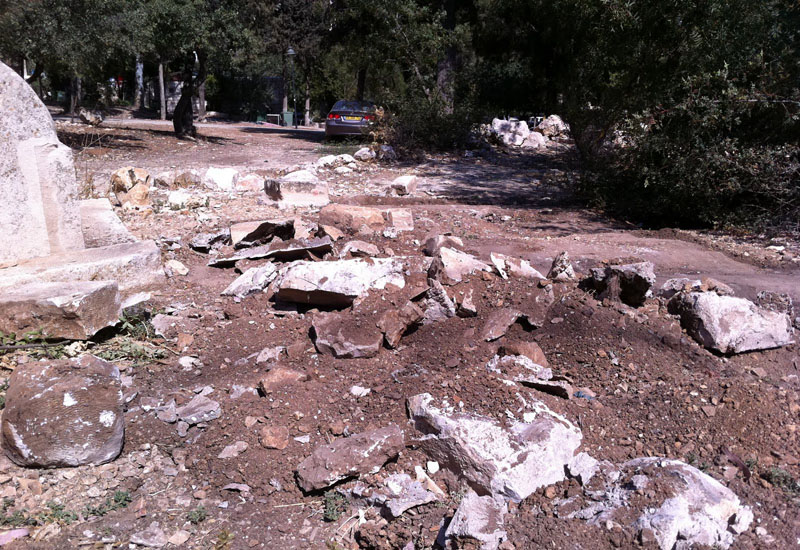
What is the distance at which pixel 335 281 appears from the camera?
187 inches

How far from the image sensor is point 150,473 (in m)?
3.19

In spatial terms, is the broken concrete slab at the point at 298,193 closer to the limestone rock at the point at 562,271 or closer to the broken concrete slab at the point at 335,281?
the broken concrete slab at the point at 335,281

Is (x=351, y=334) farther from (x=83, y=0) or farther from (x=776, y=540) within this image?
(x=83, y=0)

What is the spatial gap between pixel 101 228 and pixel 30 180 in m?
1.03

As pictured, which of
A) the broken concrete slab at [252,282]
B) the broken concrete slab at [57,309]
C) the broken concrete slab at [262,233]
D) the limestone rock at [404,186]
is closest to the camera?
the broken concrete slab at [57,309]

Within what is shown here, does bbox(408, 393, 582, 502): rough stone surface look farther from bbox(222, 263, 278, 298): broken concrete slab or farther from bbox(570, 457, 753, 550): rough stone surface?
bbox(222, 263, 278, 298): broken concrete slab

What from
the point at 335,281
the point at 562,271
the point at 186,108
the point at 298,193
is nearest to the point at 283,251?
the point at 335,281

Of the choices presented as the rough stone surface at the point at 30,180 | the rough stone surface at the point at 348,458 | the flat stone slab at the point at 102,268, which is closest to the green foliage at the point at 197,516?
the rough stone surface at the point at 348,458

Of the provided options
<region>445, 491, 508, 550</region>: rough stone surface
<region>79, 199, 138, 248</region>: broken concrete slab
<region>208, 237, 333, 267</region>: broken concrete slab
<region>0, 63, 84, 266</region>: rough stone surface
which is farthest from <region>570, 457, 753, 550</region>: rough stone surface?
<region>79, 199, 138, 248</region>: broken concrete slab

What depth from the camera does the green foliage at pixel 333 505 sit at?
9.49 ft

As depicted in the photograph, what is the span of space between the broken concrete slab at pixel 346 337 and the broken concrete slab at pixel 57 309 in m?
1.41

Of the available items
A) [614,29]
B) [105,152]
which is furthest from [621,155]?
[105,152]

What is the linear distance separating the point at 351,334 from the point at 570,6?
32.1 feet

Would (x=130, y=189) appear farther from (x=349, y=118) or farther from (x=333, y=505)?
(x=349, y=118)
